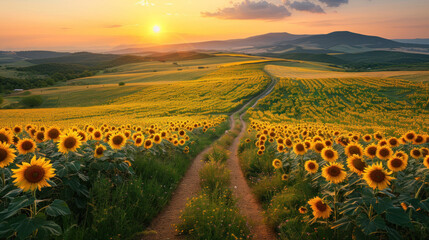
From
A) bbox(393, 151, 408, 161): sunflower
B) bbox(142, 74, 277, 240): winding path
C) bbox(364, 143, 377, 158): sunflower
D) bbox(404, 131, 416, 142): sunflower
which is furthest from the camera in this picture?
bbox(404, 131, 416, 142): sunflower

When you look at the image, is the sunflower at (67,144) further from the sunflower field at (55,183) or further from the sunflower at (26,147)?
the sunflower at (26,147)

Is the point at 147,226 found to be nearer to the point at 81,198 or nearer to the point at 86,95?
the point at 81,198

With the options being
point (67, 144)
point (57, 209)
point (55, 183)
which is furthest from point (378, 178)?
point (67, 144)

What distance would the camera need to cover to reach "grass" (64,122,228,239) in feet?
13.6

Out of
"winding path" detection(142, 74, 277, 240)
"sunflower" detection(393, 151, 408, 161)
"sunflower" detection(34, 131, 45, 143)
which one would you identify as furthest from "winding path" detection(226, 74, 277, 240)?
"sunflower" detection(34, 131, 45, 143)

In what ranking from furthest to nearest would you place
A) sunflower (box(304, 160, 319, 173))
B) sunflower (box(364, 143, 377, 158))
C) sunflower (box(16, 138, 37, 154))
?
1. sunflower (box(304, 160, 319, 173))
2. sunflower (box(364, 143, 377, 158))
3. sunflower (box(16, 138, 37, 154))

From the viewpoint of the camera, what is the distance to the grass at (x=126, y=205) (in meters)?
4.15

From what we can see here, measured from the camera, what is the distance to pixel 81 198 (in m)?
4.52

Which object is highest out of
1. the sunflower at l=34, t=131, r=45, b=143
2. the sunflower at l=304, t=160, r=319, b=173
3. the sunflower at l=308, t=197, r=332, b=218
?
the sunflower at l=34, t=131, r=45, b=143

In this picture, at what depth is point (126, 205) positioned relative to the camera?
16.3 ft

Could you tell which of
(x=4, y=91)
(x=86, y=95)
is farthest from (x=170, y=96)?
(x=4, y=91)

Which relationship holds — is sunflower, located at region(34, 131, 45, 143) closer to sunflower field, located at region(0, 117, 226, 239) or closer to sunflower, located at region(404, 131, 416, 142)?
sunflower field, located at region(0, 117, 226, 239)

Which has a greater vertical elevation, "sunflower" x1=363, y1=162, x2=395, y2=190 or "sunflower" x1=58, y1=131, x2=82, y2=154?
"sunflower" x1=58, y1=131, x2=82, y2=154

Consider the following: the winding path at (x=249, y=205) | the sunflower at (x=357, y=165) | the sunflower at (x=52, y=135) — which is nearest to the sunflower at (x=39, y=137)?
the sunflower at (x=52, y=135)
